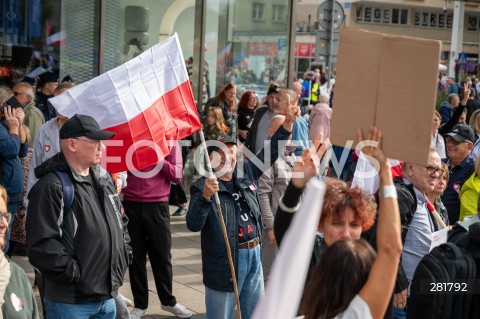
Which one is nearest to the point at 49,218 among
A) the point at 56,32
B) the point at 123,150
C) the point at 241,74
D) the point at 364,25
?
the point at 123,150

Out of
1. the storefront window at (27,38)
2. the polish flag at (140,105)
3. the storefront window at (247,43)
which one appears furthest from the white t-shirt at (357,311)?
the storefront window at (247,43)

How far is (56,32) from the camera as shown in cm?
1267

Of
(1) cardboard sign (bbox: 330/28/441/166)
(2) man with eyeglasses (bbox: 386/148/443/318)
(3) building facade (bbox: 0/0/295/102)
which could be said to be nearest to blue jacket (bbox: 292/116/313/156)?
(2) man with eyeglasses (bbox: 386/148/443/318)

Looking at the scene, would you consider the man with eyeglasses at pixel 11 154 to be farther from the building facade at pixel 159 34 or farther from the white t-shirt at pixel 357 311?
the white t-shirt at pixel 357 311

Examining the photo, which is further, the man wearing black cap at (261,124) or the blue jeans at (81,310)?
the man wearing black cap at (261,124)

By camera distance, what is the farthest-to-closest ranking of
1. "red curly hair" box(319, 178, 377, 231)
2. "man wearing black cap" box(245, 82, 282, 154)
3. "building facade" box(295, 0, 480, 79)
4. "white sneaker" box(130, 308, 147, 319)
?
1. "building facade" box(295, 0, 480, 79)
2. "man wearing black cap" box(245, 82, 282, 154)
3. "white sneaker" box(130, 308, 147, 319)
4. "red curly hair" box(319, 178, 377, 231)

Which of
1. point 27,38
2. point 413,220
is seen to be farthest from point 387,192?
point 27,38

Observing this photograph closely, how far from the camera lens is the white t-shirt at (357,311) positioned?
3164 millimetres

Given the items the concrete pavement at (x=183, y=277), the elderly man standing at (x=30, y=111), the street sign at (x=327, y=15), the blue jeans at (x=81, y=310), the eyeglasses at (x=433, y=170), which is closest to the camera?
the blue jeans at (x=81, y=310)

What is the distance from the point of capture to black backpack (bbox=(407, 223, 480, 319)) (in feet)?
12.6

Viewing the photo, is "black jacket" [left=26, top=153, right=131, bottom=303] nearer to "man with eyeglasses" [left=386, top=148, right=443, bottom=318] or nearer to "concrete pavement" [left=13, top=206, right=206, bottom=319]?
"man with eyeglasses" [left=386, top=148, right=443, bottom=318]

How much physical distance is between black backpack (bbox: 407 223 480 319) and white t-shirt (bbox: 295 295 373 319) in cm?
79

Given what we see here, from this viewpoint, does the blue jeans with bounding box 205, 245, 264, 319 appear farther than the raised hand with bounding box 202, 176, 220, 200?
Yes

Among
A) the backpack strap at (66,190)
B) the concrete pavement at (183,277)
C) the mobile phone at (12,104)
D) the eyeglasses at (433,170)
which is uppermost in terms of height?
the mobile phone at (12,104)
